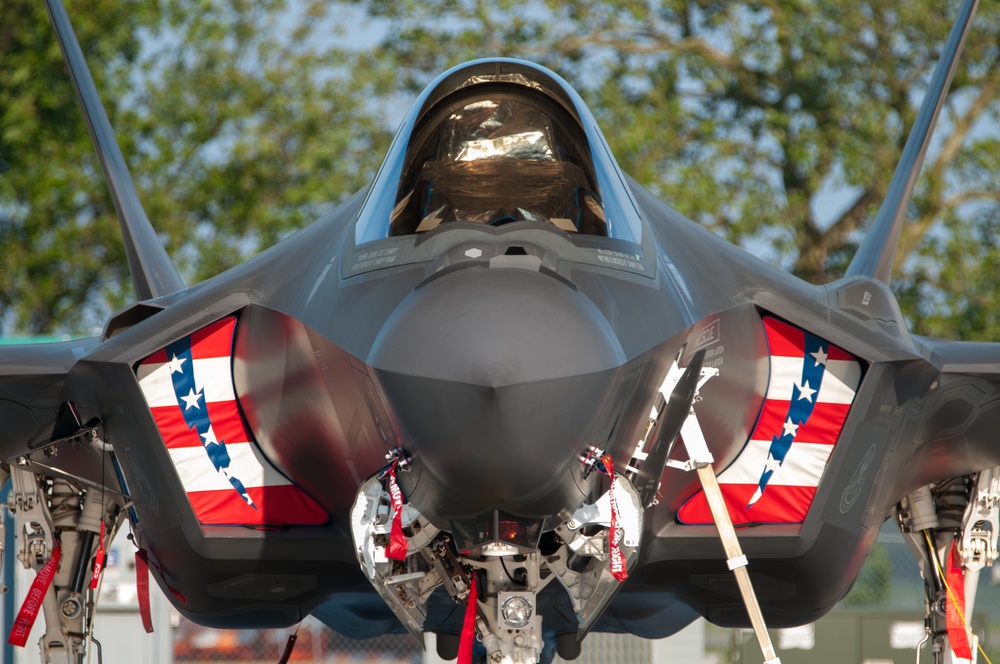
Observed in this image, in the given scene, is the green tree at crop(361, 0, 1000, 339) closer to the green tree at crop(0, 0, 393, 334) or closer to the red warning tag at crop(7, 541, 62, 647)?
the green tree at crop(0, 0, 393, 334)

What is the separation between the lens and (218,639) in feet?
36.0

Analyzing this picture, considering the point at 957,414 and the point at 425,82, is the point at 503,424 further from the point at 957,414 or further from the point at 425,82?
the point at 425,82

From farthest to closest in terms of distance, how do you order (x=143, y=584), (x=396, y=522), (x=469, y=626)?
1. (x=143, y=584)
2. (x=469, y=626)
3. (x=396, y=522)

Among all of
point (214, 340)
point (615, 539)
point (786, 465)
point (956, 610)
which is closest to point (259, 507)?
point (214, 340)

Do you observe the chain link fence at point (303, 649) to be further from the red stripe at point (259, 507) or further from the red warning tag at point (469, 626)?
the red warning tag at point (469, 626)

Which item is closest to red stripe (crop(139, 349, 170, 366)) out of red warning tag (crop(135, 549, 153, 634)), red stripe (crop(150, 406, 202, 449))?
red stripe (crop(150, 406, 202, 449))

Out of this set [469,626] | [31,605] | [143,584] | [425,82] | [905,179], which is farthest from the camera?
[425,82]

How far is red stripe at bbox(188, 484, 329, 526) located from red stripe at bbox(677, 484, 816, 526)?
1264 mm

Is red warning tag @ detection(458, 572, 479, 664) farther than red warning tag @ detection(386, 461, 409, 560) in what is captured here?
Yes

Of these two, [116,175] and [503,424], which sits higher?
[116,175]

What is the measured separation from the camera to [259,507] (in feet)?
14.6

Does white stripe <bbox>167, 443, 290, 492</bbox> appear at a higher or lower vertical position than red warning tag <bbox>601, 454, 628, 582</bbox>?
higher

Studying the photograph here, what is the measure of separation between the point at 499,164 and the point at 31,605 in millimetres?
2842

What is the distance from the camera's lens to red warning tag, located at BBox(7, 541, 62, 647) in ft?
17.2
